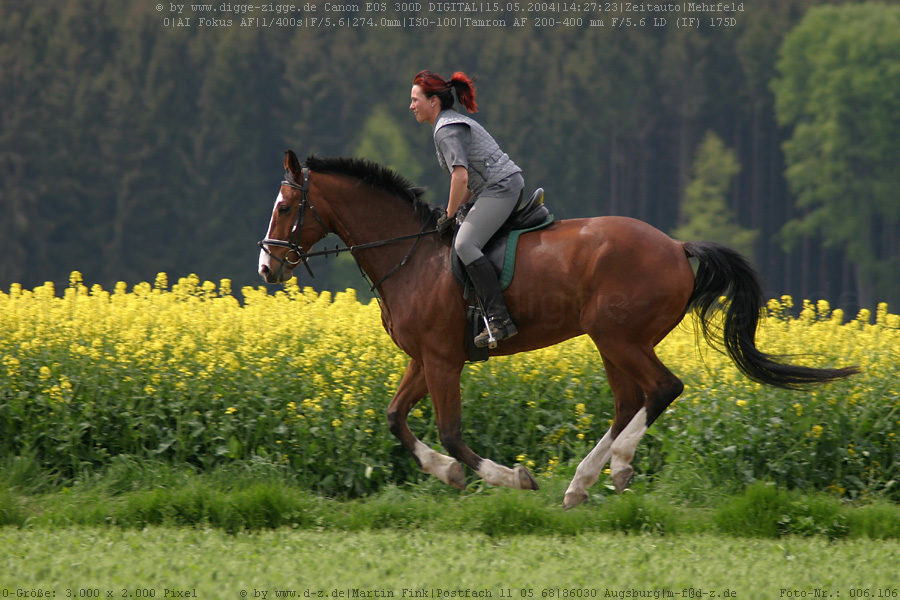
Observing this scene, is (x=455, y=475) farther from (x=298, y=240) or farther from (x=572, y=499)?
(x=298, y=240)

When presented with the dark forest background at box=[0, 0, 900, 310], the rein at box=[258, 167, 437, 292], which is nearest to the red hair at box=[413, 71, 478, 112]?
the rein at box=[258, 167, 437, 292]

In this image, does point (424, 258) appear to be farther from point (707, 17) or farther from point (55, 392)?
point (707, 17)

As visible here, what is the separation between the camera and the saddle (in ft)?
22.9

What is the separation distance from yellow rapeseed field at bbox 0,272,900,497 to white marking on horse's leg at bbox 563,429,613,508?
722 mm

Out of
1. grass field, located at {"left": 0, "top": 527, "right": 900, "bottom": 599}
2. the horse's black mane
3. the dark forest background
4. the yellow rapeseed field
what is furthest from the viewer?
the dark forest background

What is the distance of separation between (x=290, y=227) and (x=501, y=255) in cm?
141

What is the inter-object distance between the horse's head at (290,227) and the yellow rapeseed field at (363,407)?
132 cm

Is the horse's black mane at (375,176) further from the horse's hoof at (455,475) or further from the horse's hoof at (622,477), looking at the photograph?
the horse's hoof at (622,477)

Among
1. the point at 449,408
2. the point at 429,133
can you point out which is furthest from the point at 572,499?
the point at 429,133

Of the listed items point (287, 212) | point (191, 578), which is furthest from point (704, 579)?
point (287, 212)

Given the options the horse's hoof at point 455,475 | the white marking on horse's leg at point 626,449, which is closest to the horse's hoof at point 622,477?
the white marking on horse's leg at point 626,449

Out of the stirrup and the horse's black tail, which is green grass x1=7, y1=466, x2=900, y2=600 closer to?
the horse's black tail

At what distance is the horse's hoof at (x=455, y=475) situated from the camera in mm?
6984

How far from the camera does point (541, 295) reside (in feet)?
23.0
